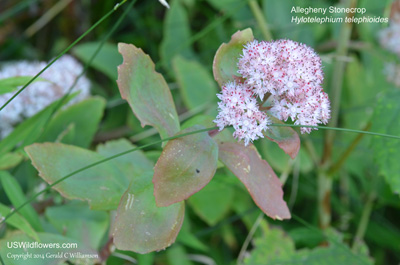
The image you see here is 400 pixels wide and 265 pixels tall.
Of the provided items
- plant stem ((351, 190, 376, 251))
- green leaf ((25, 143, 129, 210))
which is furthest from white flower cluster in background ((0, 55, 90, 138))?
plant stem ((351, 190, 376, 251))

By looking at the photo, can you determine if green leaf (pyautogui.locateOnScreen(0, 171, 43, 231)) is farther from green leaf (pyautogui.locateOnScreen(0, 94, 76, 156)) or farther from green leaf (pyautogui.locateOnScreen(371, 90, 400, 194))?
green leaf (pyautogui.locateOnScreen(371, 90, 400, 194))

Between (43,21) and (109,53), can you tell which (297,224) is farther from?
(43,21)

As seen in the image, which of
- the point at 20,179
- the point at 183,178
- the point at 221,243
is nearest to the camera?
the point at 183,178

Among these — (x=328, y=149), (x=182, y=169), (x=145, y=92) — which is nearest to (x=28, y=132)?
(x=145, y=92)

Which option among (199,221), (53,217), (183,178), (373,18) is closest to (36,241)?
(53,217)

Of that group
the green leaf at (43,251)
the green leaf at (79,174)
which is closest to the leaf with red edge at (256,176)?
the green leaf at (79,174)

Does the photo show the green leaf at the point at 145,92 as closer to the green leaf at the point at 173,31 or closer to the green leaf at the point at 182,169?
the green leaf at the point at 182,169

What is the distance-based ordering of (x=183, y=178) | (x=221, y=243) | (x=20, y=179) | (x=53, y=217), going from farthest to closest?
1. (x=221, y=243)
2. (x=20, y=179)
3. (x=53, y=217)
4. (x=183, y=178)

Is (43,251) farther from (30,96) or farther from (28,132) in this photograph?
(30,96)
